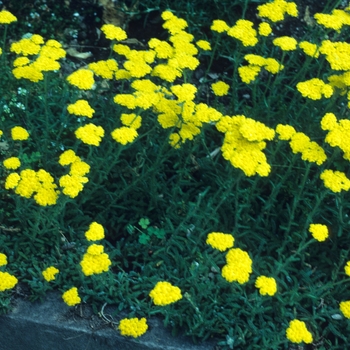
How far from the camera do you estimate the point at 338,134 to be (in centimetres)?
224

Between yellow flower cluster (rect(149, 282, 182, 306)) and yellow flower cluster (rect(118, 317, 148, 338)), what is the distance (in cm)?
22

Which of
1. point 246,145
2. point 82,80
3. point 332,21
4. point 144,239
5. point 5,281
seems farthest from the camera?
point 332,21

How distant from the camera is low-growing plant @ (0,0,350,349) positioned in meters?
2.24

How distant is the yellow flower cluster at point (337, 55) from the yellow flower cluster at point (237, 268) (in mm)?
1022

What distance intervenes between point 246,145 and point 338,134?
15.1 inches

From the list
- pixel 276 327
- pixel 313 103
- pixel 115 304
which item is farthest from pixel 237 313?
pixel 313 103

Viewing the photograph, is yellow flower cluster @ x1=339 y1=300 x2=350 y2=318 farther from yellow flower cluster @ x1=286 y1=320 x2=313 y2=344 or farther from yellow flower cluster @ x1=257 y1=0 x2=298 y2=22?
yellow flower cluster @ x1=257 y1=0 x2=298 y2=22

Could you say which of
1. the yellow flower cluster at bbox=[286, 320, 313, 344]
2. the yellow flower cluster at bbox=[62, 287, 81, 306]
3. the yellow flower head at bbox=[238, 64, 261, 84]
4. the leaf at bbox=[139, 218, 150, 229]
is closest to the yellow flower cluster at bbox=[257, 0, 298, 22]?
the yellow flower head at bbox=[238, 64, 261, 84]

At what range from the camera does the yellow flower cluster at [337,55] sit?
2.49 metres

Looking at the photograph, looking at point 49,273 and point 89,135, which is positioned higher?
point 89,135

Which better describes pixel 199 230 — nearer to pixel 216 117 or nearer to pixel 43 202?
pixel 216 117

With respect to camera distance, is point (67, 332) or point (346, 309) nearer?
point (346, 309)

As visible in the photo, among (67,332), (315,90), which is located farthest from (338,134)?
(67,332)

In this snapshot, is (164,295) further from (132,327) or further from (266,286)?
(266,286)
